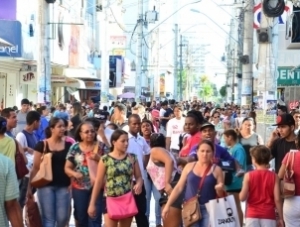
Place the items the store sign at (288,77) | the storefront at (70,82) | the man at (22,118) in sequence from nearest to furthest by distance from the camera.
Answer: the man at (22,118) → the store sign at (288,77) → the storefront at (70,82)

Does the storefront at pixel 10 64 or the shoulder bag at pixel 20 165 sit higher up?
the storefront at pixel 10 64

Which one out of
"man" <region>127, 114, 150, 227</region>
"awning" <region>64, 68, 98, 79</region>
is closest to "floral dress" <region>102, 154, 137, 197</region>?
"man" <region>127, 114, 150, 227</region>

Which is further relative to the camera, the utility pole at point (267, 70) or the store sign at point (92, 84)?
the store sign at point (92, 84)

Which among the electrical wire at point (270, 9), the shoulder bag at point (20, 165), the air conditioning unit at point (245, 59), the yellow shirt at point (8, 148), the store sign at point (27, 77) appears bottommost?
the shoulder bag at point (20, 165)

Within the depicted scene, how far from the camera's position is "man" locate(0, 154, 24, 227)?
6.03 meters

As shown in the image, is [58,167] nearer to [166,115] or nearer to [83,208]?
[83,208]

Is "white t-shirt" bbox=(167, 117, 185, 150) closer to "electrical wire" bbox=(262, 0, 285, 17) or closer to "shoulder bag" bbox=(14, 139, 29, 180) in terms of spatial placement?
"electrical wire" bbox=(262, 0, 285, 17)

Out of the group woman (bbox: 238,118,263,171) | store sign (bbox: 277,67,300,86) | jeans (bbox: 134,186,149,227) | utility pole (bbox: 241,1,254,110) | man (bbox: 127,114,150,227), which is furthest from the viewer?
store sign (bbox: 277,67,300,86)

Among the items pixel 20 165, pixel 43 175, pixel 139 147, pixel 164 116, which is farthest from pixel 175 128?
pixel 164 116

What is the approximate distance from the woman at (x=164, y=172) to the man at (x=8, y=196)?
336cm

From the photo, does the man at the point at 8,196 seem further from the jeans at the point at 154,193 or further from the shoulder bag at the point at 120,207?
the jeans at the point at 154,193

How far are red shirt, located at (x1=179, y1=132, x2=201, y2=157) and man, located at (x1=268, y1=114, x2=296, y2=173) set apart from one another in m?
0.94

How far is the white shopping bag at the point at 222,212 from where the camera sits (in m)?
8.25

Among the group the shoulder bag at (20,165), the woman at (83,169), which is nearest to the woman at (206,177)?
the woman at (83,169)
